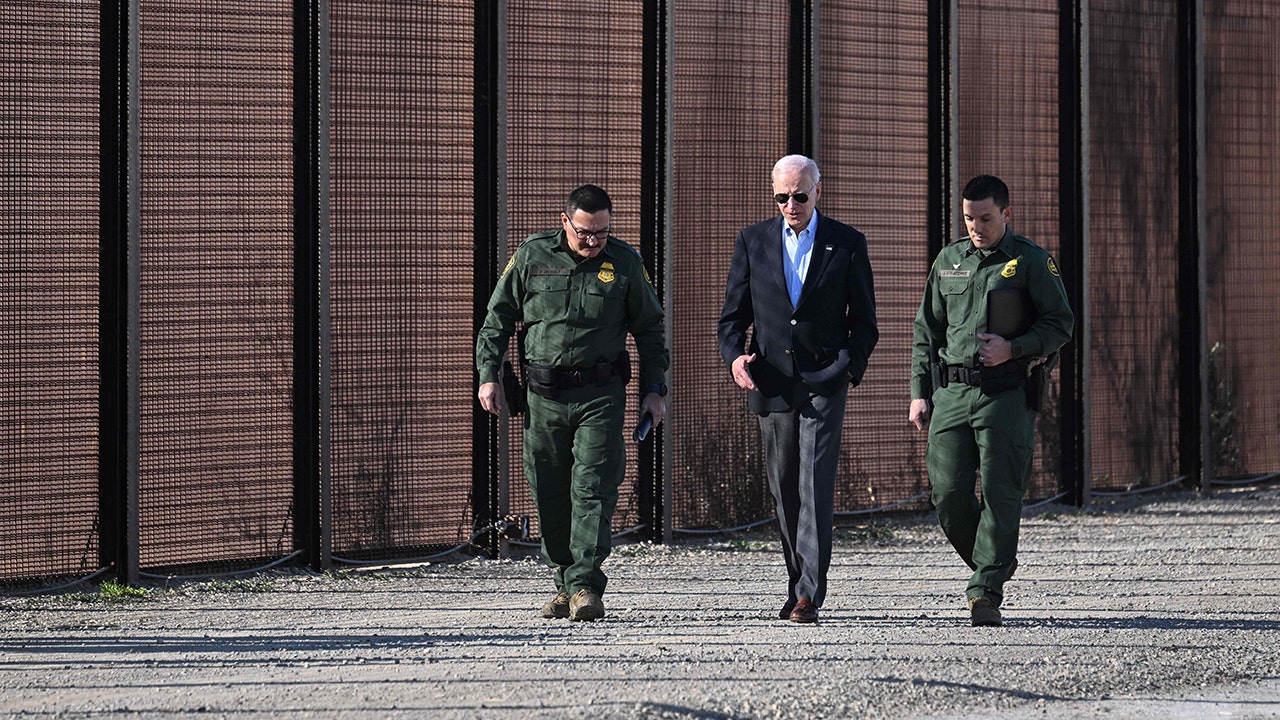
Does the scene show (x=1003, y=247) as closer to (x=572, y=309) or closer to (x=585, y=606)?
(x=572, y=309)

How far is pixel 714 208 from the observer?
10352 mm

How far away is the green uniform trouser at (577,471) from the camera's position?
7.47 metres

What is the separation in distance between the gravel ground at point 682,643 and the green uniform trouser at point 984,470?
0.29 m

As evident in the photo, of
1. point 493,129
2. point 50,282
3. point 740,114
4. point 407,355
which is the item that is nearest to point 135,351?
point 50,282

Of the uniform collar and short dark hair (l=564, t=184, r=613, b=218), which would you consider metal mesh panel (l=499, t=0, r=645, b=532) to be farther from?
the uniform collar

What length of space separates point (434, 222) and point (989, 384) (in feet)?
10.7

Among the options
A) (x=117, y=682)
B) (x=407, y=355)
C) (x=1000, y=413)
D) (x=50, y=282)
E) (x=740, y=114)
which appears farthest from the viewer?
(x=740, y=114)

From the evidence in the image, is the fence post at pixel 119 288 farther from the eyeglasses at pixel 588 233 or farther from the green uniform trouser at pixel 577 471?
the eyeglasses at pixel 588 233

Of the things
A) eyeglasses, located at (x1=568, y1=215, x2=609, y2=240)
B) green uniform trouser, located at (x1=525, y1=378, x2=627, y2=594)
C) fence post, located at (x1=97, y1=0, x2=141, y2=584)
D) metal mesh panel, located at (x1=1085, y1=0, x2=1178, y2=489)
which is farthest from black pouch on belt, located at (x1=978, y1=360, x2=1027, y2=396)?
metal mesh panel, located at (x1=1085, y1=0, x2=1178, y2=489)

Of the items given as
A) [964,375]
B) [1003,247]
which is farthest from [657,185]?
[964,375]

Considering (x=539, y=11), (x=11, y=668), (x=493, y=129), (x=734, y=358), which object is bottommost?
(x=11, y=668)

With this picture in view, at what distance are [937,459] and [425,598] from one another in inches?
97.2

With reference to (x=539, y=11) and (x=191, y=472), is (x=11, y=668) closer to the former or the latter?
(x=191, y=472)

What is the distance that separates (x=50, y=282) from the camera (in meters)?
8.40
